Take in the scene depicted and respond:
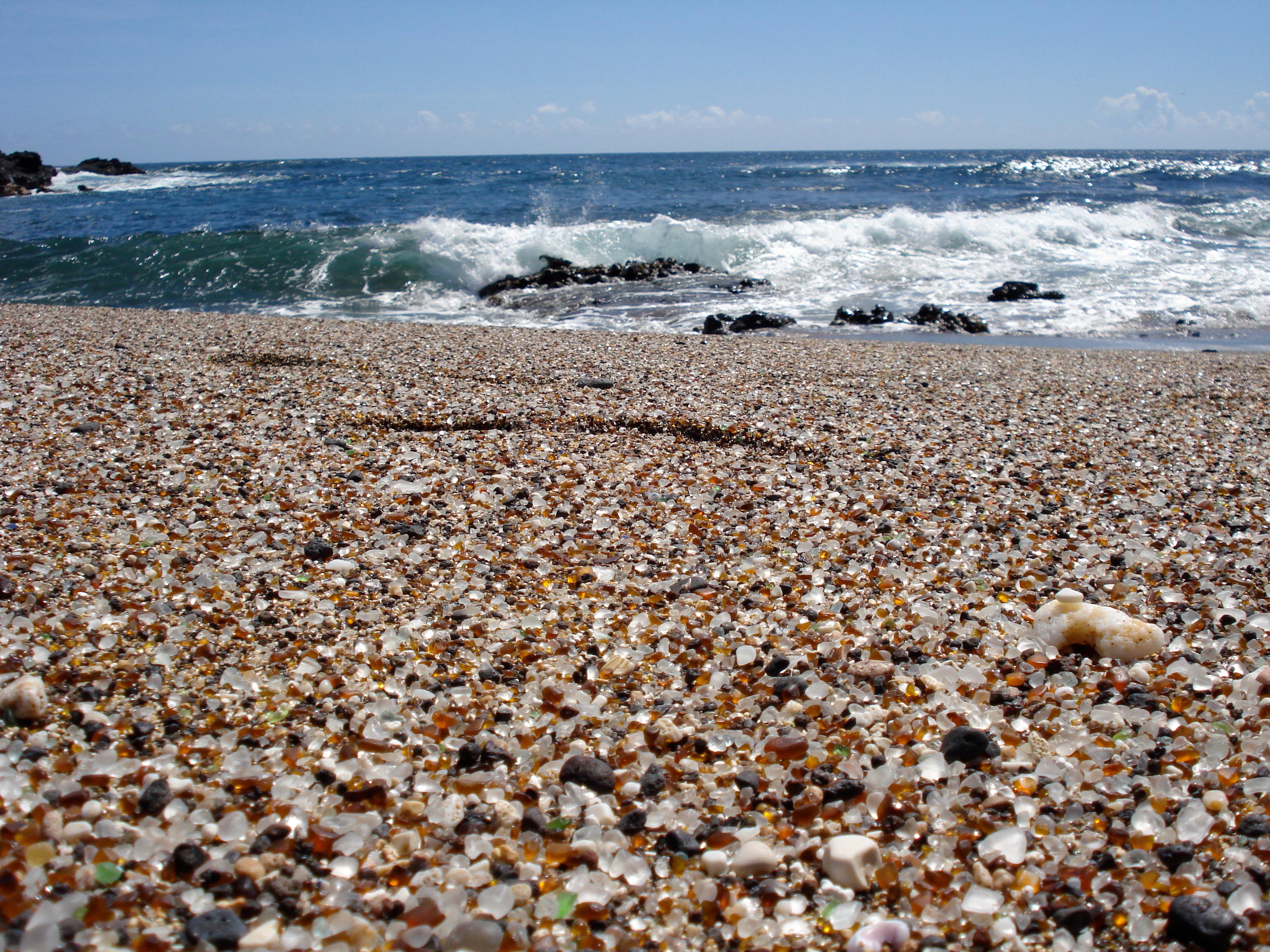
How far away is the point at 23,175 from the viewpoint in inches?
2063

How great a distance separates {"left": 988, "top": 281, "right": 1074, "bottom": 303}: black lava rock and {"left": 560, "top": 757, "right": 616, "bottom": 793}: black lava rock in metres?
17.1

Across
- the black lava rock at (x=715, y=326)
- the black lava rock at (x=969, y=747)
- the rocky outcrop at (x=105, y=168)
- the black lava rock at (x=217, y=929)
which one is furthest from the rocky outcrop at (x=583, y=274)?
the rocky outcrop at (x=105, y=168)

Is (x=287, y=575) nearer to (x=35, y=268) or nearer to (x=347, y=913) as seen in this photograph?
(x=347, y=913)

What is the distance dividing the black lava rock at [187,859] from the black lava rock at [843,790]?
1.82 meters

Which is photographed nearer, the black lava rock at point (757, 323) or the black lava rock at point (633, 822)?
the black lava rock at point (633, 822)

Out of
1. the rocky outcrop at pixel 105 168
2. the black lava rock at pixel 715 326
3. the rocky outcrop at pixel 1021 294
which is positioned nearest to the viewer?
the black lava rock at pixel 715 326

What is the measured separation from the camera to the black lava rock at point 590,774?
244 cm

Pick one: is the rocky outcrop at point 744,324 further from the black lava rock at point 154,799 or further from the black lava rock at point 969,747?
the black lava rock at point 154,799

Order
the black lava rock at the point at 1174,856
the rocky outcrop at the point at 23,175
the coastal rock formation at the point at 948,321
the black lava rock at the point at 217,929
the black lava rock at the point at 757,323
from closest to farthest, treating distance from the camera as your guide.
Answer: the black lava rock at the point at 217,929 → the black lava rock at the point at 1174,856 → the black lava rock at the point at 757,323 → the coastal rock formation at the point at 948,321 → the rocky outcrop at the point at 23,175

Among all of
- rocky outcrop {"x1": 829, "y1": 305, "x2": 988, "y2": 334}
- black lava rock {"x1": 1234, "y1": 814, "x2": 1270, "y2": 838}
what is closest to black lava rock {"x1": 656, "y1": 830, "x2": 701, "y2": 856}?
black lava rock {"x1": 1234, "y1": 814, "x2": 1270, "y2": 838}

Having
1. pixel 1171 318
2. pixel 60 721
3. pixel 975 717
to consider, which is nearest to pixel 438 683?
pixel 60 721

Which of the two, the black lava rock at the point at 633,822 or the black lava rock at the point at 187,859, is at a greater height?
the black lava rock at the point at 187,859

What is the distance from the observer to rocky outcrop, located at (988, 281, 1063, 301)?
16.8 metres

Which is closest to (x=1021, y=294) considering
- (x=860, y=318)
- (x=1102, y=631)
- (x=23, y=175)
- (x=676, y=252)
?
(x=860, y=318)
